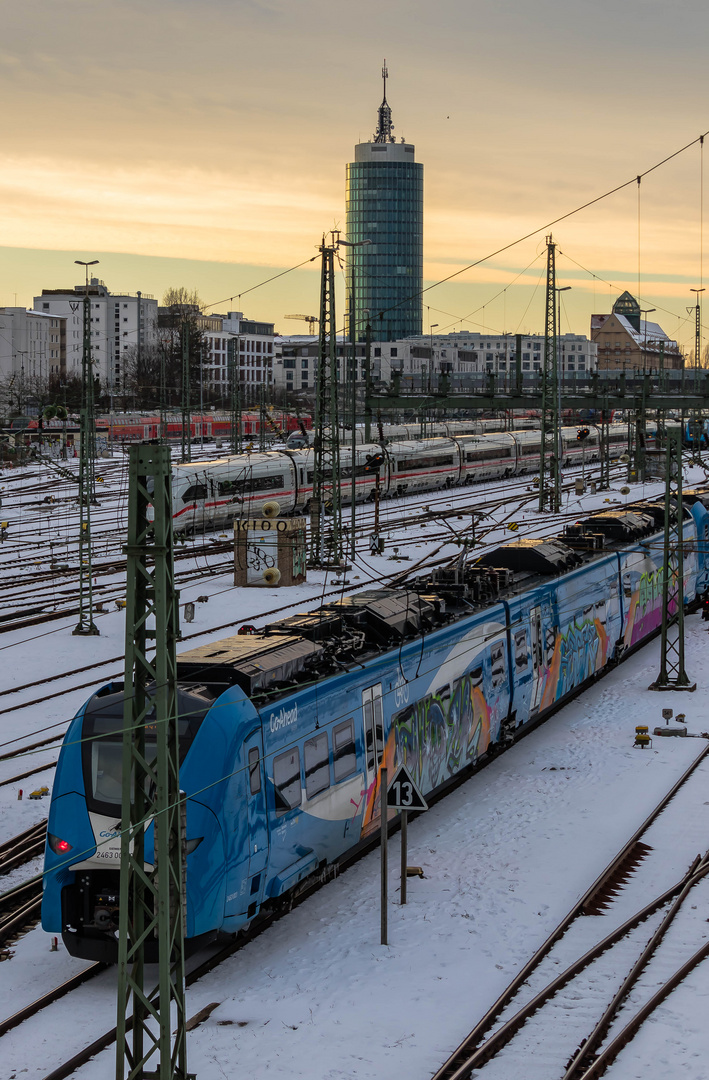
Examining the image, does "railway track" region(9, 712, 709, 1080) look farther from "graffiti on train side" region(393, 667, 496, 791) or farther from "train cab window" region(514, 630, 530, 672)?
"train cab window" region(514, 630, 530, 672)

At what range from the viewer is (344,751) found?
14727mm

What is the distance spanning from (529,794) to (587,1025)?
737 centimetres

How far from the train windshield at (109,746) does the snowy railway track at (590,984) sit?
161 inches

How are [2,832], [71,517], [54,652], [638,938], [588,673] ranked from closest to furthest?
1. [638,938]
2. [2,832]
3. [588,673]
4. [54,652]
5. [71,517]

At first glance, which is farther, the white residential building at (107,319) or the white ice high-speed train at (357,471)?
the white residential building at (107,319)

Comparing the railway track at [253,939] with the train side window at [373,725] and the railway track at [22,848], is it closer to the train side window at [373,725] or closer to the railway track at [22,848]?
the train side window at [373,725]

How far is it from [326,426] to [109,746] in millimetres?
Result: 28139

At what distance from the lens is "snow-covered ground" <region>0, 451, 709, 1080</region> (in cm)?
1105

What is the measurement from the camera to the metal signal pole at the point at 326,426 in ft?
122

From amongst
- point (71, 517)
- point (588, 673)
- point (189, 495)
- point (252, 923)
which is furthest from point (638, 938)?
point (71, 517)

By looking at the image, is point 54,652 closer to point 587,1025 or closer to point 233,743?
point 233,743

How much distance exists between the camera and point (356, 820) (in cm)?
1513

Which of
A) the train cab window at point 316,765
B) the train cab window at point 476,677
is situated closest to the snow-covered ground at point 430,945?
the train cab window at point 316,765

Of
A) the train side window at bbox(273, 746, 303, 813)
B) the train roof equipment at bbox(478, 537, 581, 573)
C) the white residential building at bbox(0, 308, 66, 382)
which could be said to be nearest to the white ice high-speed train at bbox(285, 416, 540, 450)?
the train roof equipment at bbox(478, 537, 581, 573)
